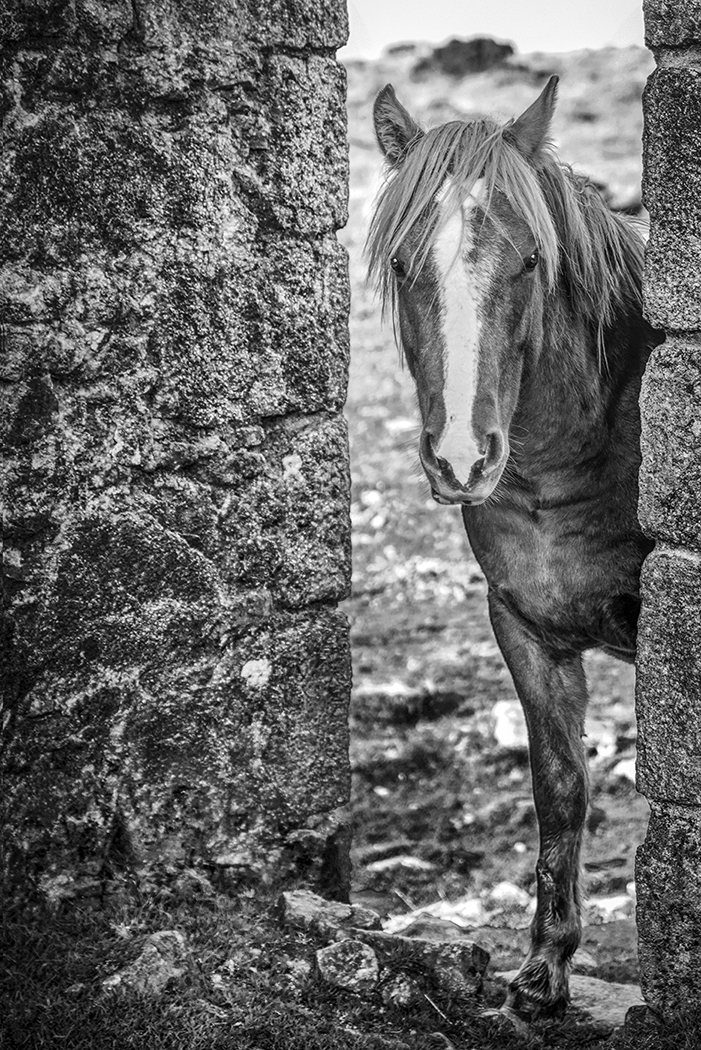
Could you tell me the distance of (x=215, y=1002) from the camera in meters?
2.89

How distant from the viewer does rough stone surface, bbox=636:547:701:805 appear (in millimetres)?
2689

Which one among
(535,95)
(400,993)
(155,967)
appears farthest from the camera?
(535,95)

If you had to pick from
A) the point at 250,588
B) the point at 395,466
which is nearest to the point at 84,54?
the point at 250,588

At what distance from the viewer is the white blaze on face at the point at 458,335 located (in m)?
2.66

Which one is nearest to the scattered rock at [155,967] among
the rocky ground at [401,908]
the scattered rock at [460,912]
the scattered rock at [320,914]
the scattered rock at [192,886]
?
the rocky ground at [401,908]

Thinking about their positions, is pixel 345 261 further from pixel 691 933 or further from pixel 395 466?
pixel 395 466

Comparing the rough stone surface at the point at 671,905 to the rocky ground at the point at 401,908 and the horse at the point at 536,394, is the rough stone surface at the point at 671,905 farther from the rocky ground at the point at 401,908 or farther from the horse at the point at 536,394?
the horse at the point at 536,394

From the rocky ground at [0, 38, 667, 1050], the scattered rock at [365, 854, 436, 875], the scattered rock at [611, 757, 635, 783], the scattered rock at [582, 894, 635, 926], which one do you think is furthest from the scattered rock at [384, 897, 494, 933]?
the scattered rock at [611, 757, 635, 783]

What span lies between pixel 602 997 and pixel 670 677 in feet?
4.05

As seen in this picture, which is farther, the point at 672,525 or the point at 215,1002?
the point at 215,1002

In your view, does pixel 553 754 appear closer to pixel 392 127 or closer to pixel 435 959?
pixel 435 959

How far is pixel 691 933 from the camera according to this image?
9.05 feet

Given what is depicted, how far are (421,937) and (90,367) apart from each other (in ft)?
6.06

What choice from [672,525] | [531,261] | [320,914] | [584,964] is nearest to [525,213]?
[531,261]
